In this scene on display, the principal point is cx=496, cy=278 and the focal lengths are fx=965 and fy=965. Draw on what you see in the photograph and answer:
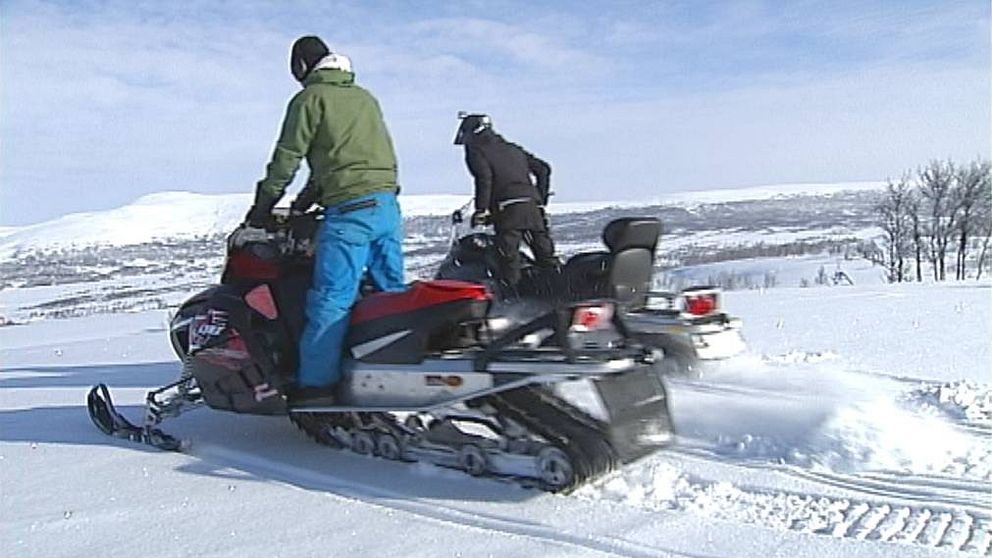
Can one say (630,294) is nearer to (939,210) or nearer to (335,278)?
(335,278)

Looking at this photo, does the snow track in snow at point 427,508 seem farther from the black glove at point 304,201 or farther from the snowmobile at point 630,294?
the black glove at point 304,201

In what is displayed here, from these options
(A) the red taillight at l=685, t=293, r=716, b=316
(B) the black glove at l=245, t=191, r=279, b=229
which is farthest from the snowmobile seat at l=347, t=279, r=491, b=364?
(A) the red taillight at l=685, t=293, r=716, b=316

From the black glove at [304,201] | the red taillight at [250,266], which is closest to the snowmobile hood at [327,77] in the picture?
the black glove at [304,201]

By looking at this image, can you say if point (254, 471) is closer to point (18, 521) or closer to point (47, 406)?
point (18, 521)

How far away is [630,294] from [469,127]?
6.49 feet

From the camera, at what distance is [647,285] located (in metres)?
5.47

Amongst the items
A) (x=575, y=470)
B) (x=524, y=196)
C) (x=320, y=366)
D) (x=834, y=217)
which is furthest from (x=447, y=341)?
(x=834, y=217)

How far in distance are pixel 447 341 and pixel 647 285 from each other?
1.73m

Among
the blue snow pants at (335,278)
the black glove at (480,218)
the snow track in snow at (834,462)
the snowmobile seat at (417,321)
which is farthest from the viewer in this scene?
the black glove at (480,218)

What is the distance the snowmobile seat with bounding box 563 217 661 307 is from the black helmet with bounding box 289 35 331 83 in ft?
5.98

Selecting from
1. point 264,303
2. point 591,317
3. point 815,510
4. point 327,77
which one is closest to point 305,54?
point 327,77

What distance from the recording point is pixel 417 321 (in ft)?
13.3

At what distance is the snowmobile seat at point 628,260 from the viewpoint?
17.2ft

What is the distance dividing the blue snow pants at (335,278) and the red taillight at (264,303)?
0.28 meters
